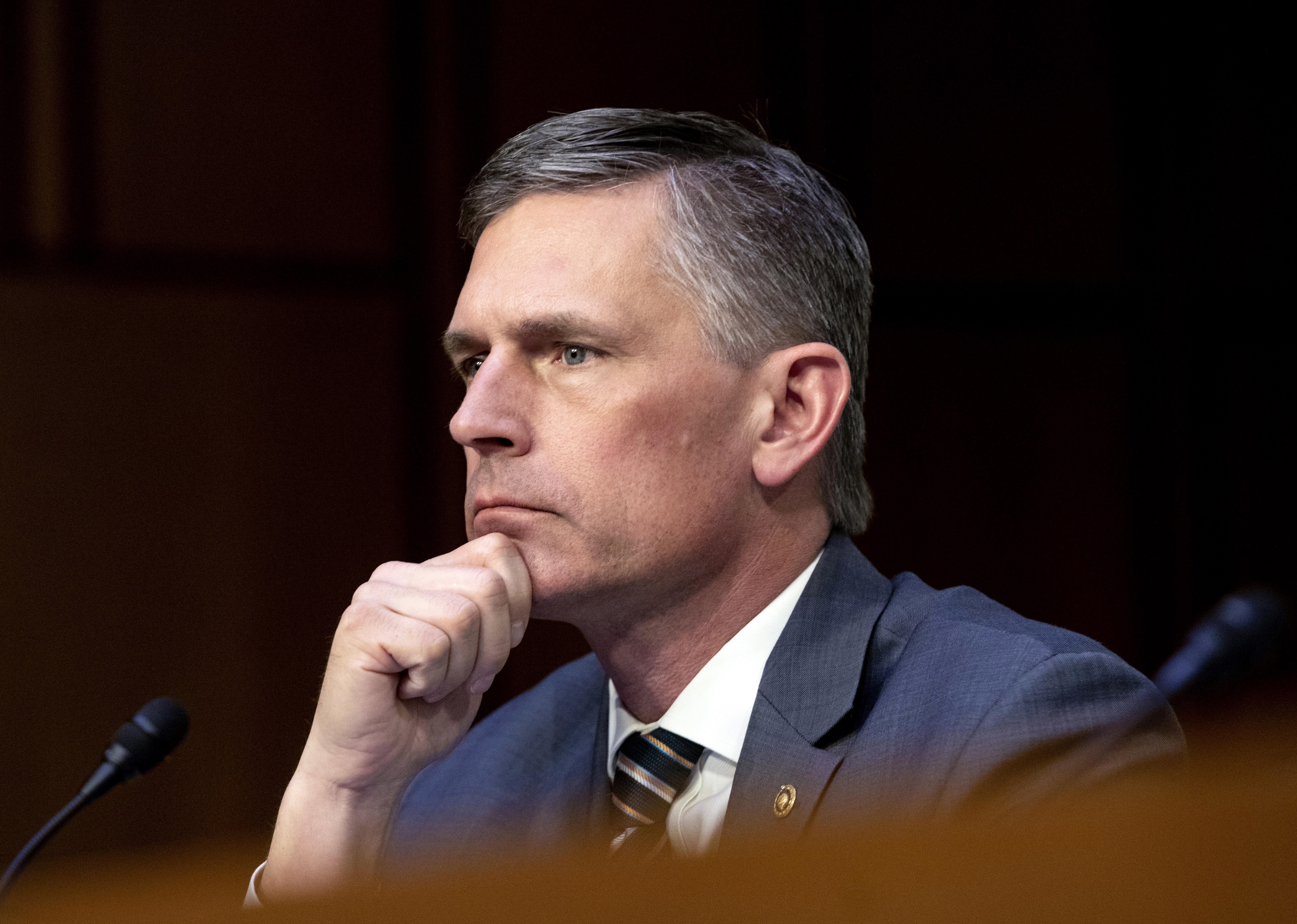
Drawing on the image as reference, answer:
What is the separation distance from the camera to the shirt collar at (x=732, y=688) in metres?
1.48

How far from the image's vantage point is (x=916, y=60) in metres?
3.32

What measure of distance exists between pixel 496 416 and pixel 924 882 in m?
1.18

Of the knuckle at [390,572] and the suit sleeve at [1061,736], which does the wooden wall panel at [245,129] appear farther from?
the suit sleeve at [1061,736]

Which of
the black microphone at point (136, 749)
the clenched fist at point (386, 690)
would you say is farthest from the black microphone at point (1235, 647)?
the black microphone at point (136, 749)

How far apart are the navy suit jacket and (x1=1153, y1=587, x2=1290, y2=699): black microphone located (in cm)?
6

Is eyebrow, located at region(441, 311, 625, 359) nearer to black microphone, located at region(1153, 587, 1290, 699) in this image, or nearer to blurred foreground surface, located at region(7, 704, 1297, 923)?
black microphone, located at region(1153, 587, 1290, 699)

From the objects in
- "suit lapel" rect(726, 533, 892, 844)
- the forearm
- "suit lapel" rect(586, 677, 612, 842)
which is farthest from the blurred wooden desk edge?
"suit lapel" rect(586, 677, 612, 842)

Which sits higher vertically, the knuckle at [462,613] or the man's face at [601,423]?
the man's face at [601,423]

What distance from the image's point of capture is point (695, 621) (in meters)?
1.56

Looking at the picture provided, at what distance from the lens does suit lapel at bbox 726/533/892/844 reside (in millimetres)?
1353

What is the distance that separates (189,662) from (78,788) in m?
0.31

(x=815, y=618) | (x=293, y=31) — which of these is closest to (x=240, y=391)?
(x=293, y=31)

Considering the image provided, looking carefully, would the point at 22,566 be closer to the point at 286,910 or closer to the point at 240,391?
the point at 240,391

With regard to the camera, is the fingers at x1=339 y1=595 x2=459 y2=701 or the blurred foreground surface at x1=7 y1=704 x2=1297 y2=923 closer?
the blurred foreground surface at x1=7 y1=704 x2=1297 y2=923
